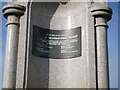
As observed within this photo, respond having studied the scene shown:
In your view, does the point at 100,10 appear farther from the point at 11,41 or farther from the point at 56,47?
the point at 11,41

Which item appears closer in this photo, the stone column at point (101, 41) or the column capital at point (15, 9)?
the stone column at point (101, 41)

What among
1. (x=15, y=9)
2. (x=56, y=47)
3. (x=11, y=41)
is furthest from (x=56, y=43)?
(x=15, y=9)

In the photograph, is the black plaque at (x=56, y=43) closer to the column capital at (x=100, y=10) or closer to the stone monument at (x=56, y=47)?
the stone monument at (x=56, y=47)

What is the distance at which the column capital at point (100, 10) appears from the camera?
13.1m

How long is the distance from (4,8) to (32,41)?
2.11 metres

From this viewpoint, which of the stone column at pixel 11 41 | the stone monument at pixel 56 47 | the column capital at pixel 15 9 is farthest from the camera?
the column capital at pixel 15 9

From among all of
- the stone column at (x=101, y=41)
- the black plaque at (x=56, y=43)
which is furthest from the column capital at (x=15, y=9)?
the stone column at (x=101, y=41)

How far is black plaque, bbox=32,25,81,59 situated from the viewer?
13.5 meters

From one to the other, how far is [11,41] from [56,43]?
2351 millimetres

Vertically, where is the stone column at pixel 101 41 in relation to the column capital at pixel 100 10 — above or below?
below

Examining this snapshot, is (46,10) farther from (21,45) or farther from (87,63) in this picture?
(87,63)

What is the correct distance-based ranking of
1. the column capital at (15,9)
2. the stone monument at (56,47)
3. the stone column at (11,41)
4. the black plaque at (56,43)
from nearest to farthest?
the stone column at (11,41) < the stone monument at (56,47) < the column capital at (15,9) < the black plaque at (56,43)

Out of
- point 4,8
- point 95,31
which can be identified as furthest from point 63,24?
point 4,8

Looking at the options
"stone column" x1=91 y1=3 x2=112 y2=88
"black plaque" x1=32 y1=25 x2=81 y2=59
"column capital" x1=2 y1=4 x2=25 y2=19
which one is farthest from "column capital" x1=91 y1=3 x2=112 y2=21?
"column capital" x1=2 y1=4 x2=25 y2=19
